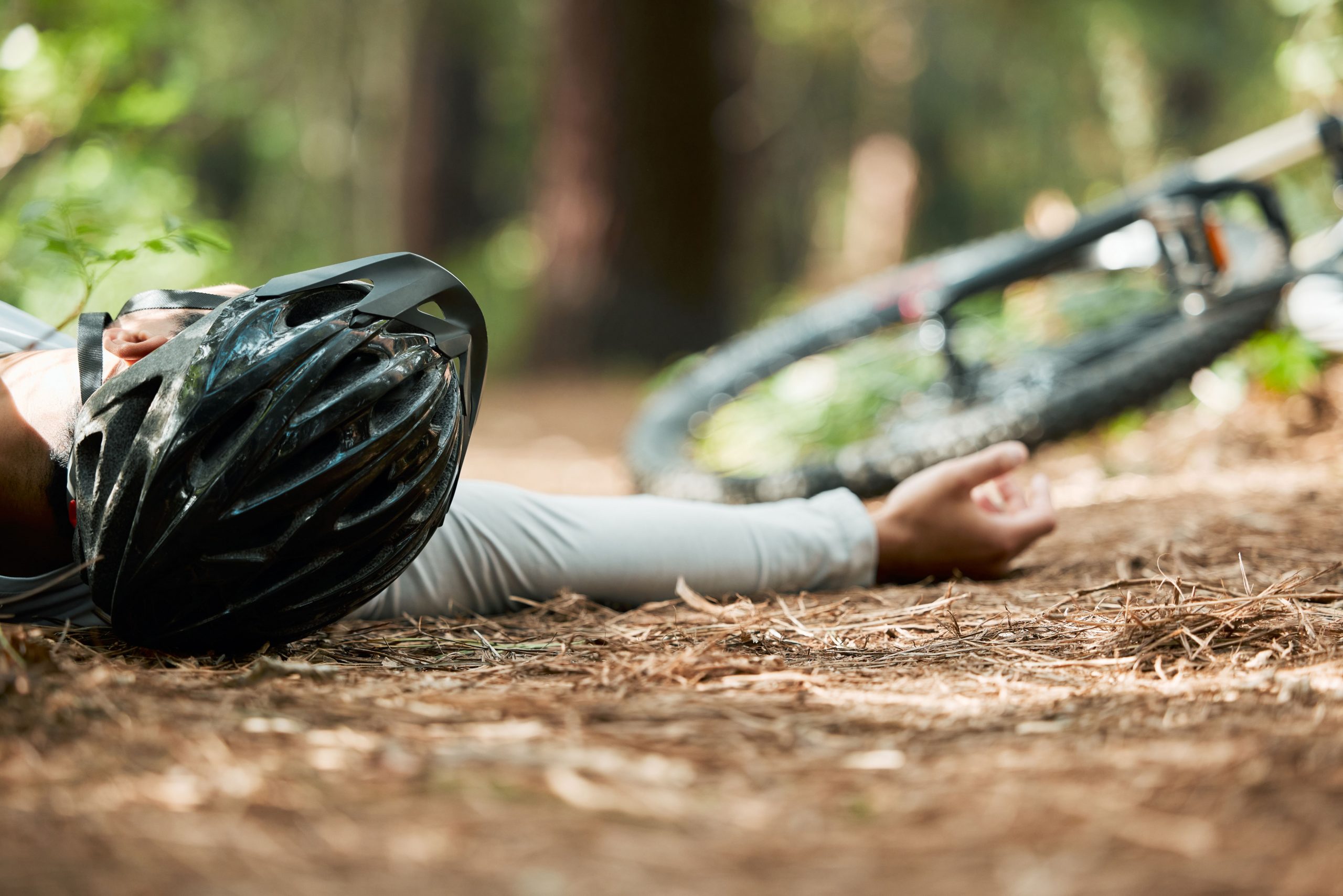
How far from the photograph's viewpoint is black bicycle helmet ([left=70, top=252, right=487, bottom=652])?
1363 mm

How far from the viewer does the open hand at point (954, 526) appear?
2055mm

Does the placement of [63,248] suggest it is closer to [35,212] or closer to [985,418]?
[35,212]

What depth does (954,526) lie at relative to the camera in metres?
2.05

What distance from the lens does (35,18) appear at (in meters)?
3.59

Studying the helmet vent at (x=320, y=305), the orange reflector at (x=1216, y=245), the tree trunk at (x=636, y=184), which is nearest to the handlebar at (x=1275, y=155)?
the orange reflector at (x=1216, y=245)

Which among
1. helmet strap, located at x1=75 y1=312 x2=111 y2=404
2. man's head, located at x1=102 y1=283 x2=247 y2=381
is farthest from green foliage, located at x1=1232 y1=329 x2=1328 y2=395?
helmet strap, located at x1=75 y1=312 x2=111 y2=404

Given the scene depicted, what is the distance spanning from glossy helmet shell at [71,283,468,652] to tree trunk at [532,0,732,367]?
17.3ft

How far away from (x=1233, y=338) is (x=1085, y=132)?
8902mm

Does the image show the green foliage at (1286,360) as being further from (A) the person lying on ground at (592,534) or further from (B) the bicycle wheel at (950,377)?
(A) the person lying on ground at (592,534)

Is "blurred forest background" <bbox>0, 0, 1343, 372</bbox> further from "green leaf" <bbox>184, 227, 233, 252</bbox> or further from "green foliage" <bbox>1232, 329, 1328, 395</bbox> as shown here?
"green foliage" <bbox>1232, 329, 1328, 395</bbox>

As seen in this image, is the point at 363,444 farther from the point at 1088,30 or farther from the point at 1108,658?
the point at 1088,30

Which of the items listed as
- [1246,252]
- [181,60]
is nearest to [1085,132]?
[1246,252]

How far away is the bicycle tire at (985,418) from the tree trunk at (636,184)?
9.63 ft

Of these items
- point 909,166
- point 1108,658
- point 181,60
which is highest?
point 909,166
